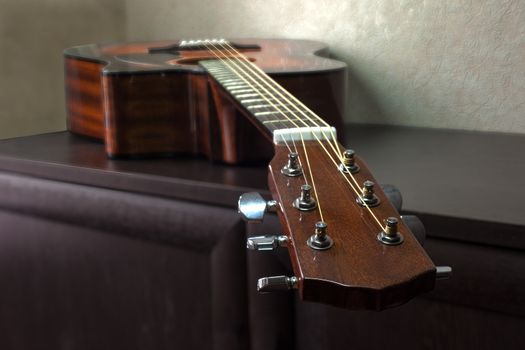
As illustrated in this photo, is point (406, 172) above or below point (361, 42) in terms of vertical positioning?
below

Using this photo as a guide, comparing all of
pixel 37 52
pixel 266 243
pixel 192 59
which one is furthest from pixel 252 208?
pixel 37 52

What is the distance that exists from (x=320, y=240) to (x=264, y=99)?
0.30 metres

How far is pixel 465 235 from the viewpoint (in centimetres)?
53

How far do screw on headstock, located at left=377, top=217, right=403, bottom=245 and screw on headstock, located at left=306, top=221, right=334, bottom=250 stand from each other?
→ 0.03 metres

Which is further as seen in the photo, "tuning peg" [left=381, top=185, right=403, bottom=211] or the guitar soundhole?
the guitar soundhole

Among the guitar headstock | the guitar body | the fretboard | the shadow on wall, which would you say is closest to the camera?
the guitar headstock

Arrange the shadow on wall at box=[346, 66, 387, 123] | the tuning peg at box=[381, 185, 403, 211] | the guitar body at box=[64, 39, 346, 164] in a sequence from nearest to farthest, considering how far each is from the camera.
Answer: the tuning peg at box=[381, 185, 403, 211]
the guitar body at box=[64, 39, 346, 164]
the shadow on wall at box=[346, 66, 387, 123]

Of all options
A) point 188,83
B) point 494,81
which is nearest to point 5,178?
point 188,83

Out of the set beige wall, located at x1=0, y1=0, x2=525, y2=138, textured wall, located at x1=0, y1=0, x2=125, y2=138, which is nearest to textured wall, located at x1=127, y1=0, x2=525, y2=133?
beige wall, located at x1=0, y1=0, x2=525, y2=138

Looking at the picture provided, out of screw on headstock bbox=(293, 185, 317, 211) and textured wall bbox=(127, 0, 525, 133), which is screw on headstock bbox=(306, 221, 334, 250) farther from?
textured wall bbox=(127, 0, 525, 133)

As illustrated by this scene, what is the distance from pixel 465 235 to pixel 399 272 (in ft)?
0.70

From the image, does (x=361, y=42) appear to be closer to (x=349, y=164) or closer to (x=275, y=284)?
(x=349, y=164)

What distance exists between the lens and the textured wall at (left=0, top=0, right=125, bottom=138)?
3.58ft

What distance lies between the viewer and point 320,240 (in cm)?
36
